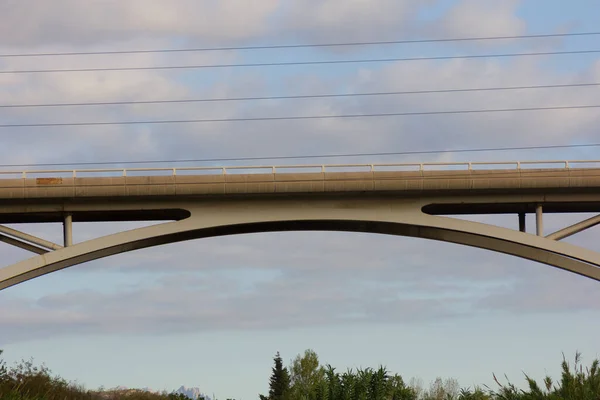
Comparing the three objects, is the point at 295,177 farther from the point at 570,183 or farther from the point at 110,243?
the point at 570,183

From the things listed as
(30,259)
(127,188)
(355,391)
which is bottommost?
(355,391)

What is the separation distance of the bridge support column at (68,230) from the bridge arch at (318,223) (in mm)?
591

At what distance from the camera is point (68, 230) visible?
3362 cm

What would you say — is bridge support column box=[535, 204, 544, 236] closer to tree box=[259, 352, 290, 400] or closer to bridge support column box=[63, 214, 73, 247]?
bridge support column box=[63, 214, 73, 247]

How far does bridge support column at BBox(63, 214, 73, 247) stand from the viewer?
33.3 metres

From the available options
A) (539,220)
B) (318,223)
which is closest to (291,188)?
(318,223)

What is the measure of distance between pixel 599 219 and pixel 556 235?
196 centimetres

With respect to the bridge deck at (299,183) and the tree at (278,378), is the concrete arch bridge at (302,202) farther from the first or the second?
the tree at (278,378)

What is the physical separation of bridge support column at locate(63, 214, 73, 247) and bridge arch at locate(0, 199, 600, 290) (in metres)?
0.59

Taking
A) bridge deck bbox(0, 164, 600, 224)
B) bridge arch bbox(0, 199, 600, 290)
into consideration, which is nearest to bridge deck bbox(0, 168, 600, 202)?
bridge deck bbox(0, 164, 600, 224)

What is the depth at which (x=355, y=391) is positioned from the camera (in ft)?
98.2

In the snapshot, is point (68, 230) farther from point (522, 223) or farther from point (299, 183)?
point (522, 223)

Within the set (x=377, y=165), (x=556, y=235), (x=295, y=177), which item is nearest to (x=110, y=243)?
(x=295, y=177)

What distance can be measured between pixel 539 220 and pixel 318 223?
7247mm
